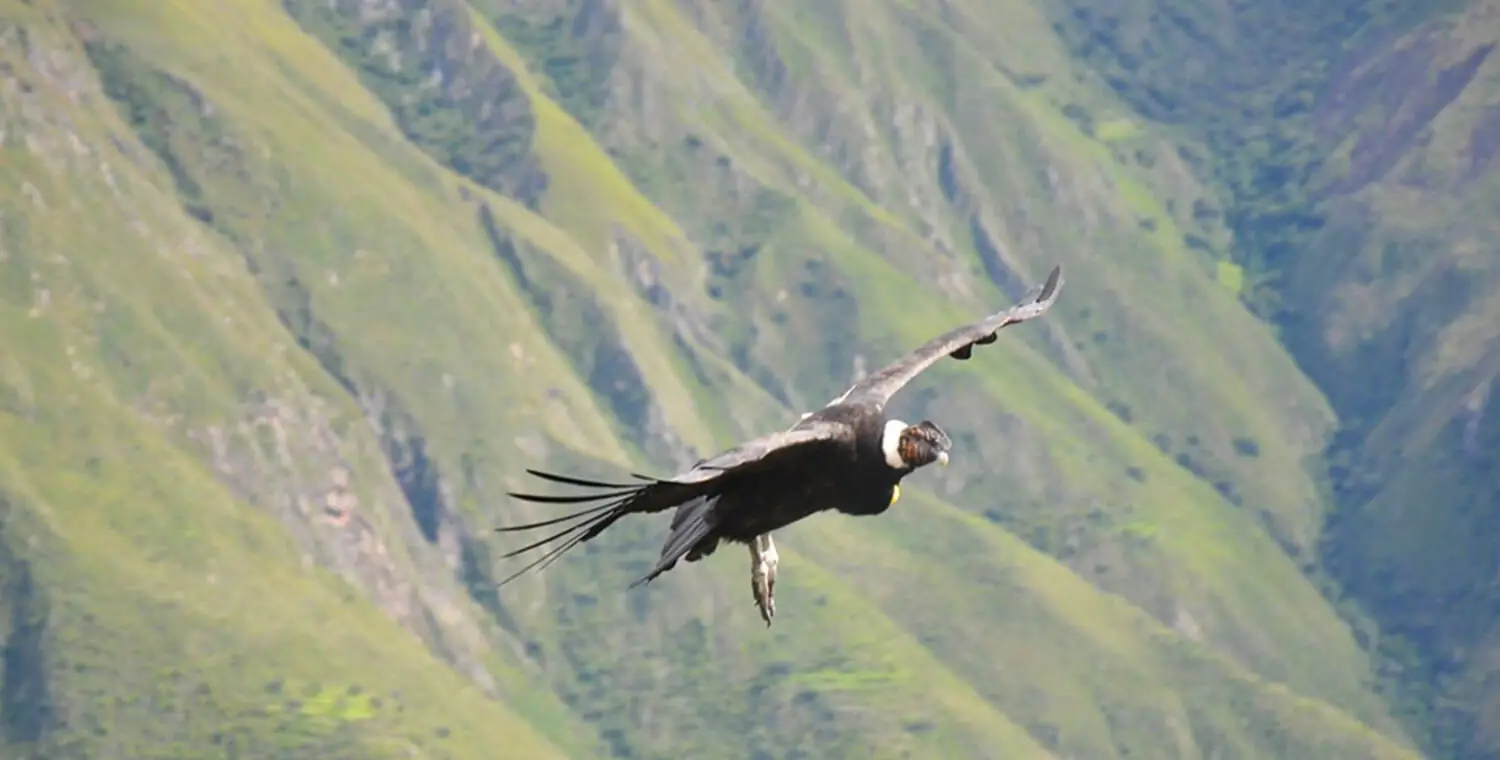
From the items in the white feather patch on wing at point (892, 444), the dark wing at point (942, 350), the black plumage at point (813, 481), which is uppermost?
the dark wing at point (942, 350)

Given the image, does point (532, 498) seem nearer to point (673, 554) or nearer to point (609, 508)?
point (609, 508)

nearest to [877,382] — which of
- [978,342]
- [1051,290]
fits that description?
[978,342]

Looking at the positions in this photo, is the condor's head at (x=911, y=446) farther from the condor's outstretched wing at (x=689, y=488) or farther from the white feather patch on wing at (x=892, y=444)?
the condor's outstretched wing at (x=689, y=488)

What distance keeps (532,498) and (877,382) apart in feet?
36.4

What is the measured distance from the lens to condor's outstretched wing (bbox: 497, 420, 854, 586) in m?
32.5

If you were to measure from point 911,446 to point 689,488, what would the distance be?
156 inches

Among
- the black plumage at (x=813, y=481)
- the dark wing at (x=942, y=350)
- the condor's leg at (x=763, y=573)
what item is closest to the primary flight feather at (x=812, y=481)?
the black plumage at (x=813, y=481)

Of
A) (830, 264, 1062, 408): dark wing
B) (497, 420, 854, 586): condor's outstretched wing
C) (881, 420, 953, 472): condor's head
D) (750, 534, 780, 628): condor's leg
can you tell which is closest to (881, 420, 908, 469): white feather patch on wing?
(881, 420, 953, 472): condor's head

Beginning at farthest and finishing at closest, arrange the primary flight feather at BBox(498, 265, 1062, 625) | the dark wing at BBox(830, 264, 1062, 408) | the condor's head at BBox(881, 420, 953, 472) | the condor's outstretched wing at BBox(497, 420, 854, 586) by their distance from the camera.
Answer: the dark wing at BBox(830, 264, 1062, 408), the condor's head at BBox(881, 420, 953, 472), the primary flight feather at BBox(498, 265, 1062, 625), the condor's outstretched wing at BBox(497, 420, 854, 586)

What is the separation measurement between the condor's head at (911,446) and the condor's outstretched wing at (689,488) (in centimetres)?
56

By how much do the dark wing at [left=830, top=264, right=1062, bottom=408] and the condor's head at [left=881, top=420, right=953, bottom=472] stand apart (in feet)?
4.73

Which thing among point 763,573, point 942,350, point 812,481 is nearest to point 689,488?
point 812,481

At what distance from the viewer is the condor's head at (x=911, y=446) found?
36500mm

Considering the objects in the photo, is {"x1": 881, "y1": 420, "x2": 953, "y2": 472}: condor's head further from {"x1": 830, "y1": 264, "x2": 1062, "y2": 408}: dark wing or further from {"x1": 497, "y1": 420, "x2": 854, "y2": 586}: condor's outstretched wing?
{"x1": 830, "y1": 264, "x2": 1062, "y2": 408}: dark wing
